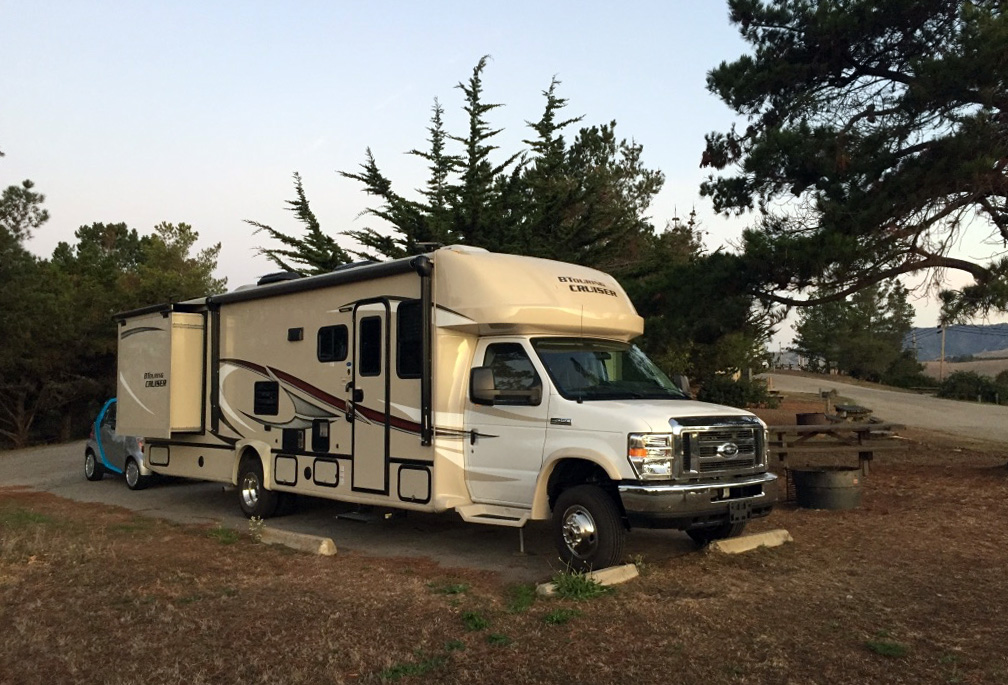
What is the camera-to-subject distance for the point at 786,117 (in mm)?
14711

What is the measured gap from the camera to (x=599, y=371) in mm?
8500

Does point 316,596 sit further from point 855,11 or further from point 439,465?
point 855,11

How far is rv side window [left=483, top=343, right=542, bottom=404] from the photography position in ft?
26.8

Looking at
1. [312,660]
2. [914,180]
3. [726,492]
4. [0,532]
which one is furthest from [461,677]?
[914,180]

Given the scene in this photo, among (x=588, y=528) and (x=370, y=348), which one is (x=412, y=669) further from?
(x=370, y=348)

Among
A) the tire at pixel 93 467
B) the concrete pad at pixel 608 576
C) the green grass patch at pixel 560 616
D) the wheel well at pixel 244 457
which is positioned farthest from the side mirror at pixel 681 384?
the tire at pixel 93 467

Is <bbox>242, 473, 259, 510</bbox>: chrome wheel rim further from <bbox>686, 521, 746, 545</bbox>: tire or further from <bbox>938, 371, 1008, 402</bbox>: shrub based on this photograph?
<bbox>938, 371, 1008, 402</bbox>: shrub

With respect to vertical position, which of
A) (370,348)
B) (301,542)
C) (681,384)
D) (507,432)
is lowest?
(301,542)

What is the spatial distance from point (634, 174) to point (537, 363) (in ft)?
89.7

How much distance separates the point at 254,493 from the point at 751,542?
6033mm

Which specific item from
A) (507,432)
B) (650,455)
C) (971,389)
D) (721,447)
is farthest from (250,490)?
(971,389)

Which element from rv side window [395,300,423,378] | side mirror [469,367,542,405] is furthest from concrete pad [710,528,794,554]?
rv side window [395,300,423,378]

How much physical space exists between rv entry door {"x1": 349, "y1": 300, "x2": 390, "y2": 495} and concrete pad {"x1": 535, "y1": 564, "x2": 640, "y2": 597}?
2.58m

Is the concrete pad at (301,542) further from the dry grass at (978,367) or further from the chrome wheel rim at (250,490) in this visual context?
the dry grass at (978,367)
